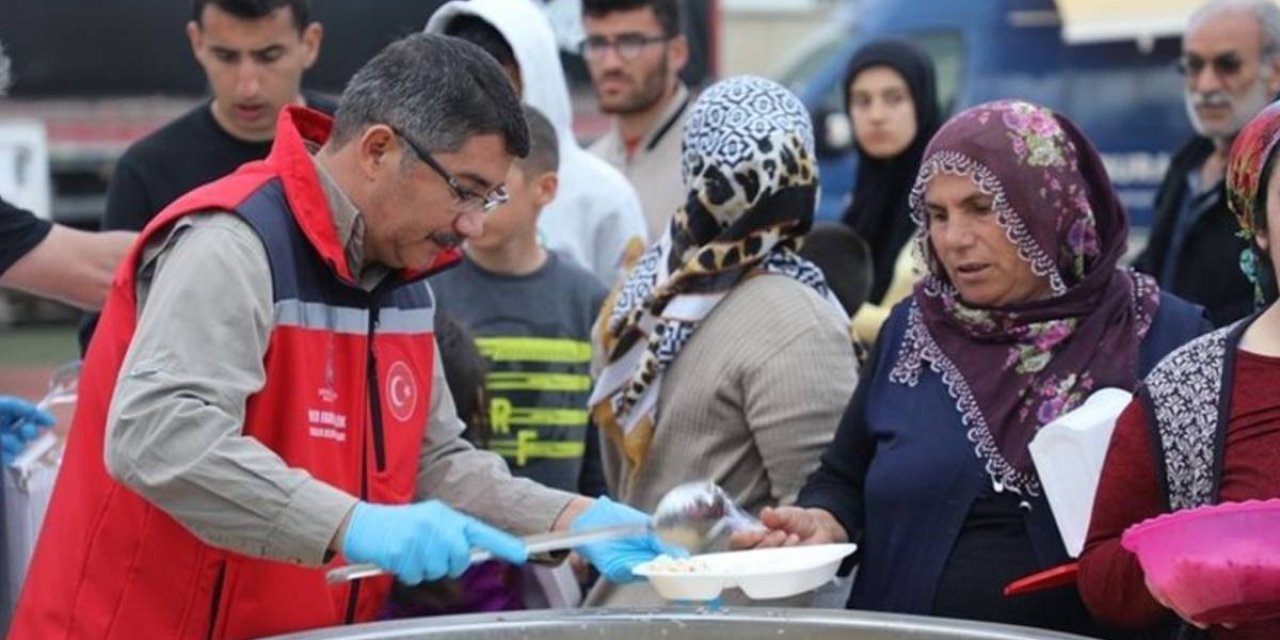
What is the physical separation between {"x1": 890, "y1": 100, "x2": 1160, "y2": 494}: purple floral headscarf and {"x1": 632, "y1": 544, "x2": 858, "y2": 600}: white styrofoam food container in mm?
311

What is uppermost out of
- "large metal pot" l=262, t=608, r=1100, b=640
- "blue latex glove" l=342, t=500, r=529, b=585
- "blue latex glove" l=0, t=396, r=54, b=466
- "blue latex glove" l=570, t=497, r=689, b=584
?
"blue latex glove" l=342, t=500, r=529, b=585

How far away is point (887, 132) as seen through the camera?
228 inches

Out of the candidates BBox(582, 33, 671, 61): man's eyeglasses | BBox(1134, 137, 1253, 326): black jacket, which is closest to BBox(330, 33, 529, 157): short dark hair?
BBox(1134, 137, 1253, 326): black jacket

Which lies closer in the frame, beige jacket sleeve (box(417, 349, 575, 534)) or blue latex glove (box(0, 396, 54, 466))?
beige jacket sleeve (box(417, 349, 575, 534))

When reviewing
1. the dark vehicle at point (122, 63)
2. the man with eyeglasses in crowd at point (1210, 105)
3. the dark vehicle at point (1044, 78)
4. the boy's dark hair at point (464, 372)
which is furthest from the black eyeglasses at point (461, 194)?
the dark vehicle at point (122, 63)

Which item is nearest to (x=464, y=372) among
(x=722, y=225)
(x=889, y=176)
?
(x=722, y=225)

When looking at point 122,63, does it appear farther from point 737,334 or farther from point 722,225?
point 737,334

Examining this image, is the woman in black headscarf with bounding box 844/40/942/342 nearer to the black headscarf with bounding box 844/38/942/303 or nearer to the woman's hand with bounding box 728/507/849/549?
the black headscarf with bounding box 844/38/942/303

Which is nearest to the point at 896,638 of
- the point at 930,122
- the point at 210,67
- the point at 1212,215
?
the point at 210,67

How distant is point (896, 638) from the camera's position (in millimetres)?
2398

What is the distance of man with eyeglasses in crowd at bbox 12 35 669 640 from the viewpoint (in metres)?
2.40

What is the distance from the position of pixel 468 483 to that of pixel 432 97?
0.61m

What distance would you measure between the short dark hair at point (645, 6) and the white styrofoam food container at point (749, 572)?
2671 mm

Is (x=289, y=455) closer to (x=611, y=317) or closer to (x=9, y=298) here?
(x=611, y=317)
